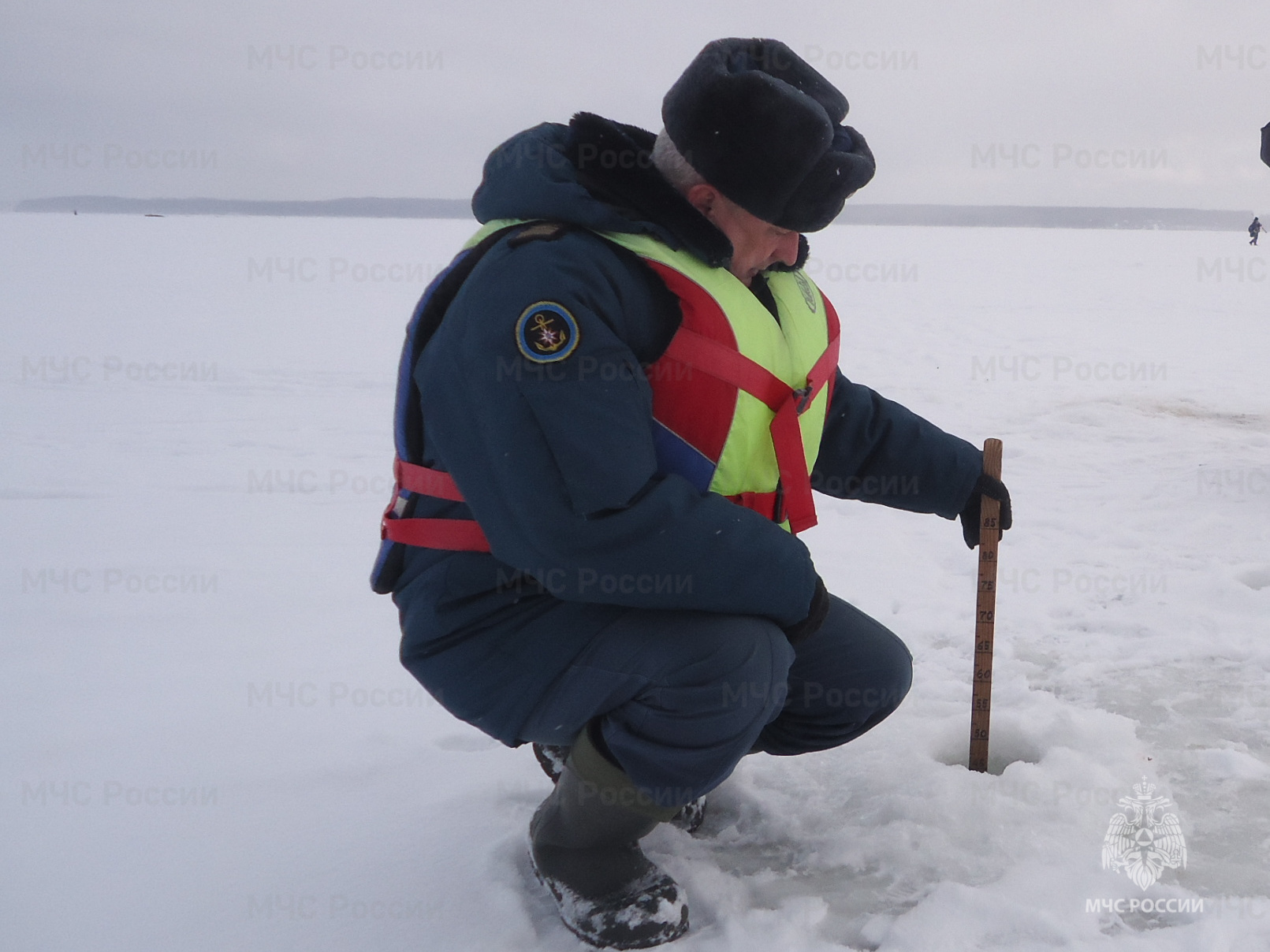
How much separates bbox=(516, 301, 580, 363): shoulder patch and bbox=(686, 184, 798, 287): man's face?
359 millimetres

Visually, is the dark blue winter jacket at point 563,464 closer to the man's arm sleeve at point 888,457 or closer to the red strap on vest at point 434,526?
the red strap on vest at point 434,526

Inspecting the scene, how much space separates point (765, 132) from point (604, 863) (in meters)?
1.16

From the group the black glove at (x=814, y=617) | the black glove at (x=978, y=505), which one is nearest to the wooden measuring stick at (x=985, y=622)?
the black glove at (x=978, y=505)

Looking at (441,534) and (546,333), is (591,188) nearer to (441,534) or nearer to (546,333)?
(546,333)

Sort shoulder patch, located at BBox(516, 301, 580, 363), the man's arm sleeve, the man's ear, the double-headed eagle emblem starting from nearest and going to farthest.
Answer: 1. shoulder patch, located at BBox(516, 301, 580, 363)
2. the man's ear
3. the double-headed eagle emblem
4. the man's arm sleeve

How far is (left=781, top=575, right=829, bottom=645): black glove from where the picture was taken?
1.60 metres

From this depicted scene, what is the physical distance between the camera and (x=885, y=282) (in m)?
15.4

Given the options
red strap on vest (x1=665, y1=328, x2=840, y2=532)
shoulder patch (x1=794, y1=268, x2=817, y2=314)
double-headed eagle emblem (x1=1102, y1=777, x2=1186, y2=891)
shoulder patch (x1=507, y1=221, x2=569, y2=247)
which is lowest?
double-headed eagle emblem (x1=1102, y1=777, x2=1186, y2=891)

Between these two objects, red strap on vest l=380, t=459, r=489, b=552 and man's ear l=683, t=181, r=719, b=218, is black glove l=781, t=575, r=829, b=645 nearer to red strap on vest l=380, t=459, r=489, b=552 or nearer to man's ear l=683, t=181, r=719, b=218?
red strap on vest l=380, t=459, r=489, b=552

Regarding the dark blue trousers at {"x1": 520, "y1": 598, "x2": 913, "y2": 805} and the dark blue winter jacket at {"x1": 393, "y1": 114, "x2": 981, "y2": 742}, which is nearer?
the dark blue winter jacket at {"x1": 393, "y1": 114, "x2": 981, "y2": 742}

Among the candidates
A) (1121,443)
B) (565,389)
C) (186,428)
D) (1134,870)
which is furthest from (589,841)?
(186,428)

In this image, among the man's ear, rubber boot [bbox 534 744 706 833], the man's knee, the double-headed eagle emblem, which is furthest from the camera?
rubber boot [bbox 534 744 706 833]

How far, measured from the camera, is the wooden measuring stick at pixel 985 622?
207 centimetres

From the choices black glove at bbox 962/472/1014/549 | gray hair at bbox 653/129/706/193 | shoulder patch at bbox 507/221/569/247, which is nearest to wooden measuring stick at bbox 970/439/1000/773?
black glove at bbox 962/472/1014/549
